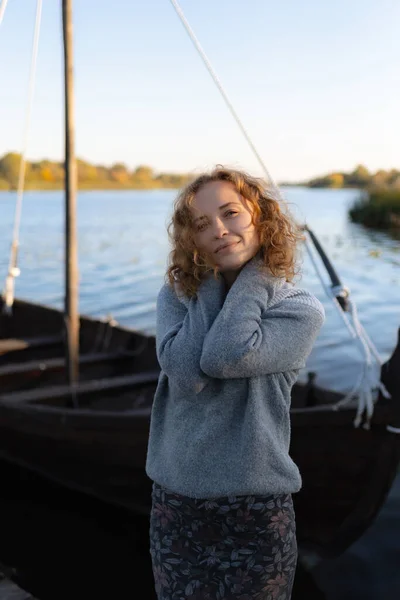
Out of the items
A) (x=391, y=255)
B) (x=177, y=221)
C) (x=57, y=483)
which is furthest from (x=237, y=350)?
(x=391, y=255)

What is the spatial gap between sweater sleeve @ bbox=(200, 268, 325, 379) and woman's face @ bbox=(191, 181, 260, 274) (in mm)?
66

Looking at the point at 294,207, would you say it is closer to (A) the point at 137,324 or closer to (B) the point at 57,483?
(B) the point at 57,483

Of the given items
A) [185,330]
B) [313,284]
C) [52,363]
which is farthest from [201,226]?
[313,284]

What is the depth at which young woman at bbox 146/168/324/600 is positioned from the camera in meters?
1.68

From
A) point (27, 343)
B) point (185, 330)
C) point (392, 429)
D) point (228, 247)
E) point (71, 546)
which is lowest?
point (71, 546)

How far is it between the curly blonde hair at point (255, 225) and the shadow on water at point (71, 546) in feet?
12.6

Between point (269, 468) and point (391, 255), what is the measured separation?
77.5 ft

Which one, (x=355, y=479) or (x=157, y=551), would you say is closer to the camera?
(x=157, y=551)

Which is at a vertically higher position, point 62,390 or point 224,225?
point 224,225

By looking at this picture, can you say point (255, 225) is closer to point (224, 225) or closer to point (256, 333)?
point (224, 225)

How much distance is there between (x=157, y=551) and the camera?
1.79m

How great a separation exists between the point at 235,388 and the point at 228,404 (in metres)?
0.05

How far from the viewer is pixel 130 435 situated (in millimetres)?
4840

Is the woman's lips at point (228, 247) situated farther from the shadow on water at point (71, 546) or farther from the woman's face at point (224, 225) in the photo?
the shadow on water at point (71, 546)
